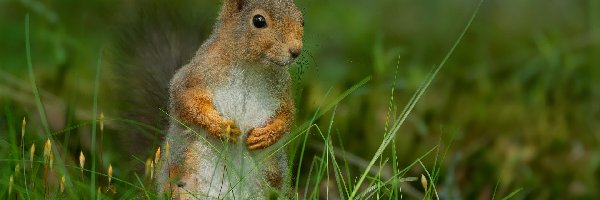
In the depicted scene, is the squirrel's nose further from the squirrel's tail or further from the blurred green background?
the squirrel's tail

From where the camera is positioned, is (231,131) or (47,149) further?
(231,131)

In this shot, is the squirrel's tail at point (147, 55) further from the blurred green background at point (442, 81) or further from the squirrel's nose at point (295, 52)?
the squirrel's nose at point (295, 52)

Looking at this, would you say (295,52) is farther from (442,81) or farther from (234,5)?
(442,81)

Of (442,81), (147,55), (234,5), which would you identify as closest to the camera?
(234,5)

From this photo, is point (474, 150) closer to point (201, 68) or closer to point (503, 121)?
point (503, 121)

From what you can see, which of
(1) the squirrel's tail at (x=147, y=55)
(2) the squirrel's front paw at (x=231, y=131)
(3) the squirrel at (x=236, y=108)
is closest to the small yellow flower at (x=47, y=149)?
(3) the squirrel at (x=236, y=108)

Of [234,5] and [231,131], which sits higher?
[234,5]

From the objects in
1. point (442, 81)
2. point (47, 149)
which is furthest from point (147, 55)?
point (442, 81)
